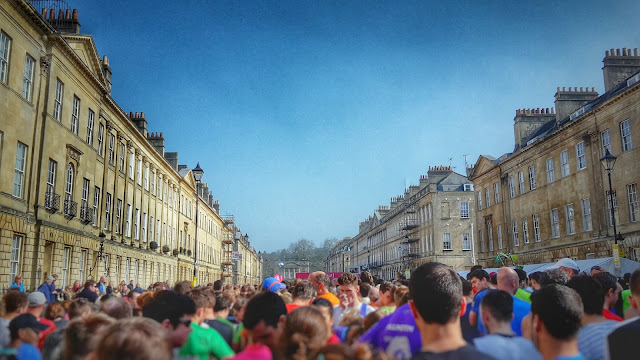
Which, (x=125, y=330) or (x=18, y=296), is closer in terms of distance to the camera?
(x=125, y=330)

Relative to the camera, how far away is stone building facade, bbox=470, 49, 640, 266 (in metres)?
27.0

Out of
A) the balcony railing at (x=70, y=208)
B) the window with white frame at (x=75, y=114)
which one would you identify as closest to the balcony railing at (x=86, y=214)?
the balcony railing at (x=70, y=208)

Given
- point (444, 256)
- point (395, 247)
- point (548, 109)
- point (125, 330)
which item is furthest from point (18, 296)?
point (395, 247)

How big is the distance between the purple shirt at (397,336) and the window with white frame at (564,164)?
1264 inches

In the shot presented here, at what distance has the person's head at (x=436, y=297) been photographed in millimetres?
3525

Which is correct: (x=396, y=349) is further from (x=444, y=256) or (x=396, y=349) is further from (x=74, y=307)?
(x=444, y=256)

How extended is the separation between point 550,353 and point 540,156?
118 ft

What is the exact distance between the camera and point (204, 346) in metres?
4.24

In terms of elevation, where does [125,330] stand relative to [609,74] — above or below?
below

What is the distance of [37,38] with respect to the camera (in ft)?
69.7

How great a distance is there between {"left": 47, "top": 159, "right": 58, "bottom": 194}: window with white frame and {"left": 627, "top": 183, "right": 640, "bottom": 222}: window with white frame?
27919 mm

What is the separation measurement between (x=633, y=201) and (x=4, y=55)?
95.1 feet

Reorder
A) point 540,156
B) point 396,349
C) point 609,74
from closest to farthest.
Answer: point 396,349 → point 609,74 → point 540,156

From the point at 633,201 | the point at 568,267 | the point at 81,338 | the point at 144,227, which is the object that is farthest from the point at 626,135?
Result: the point at 144,227
